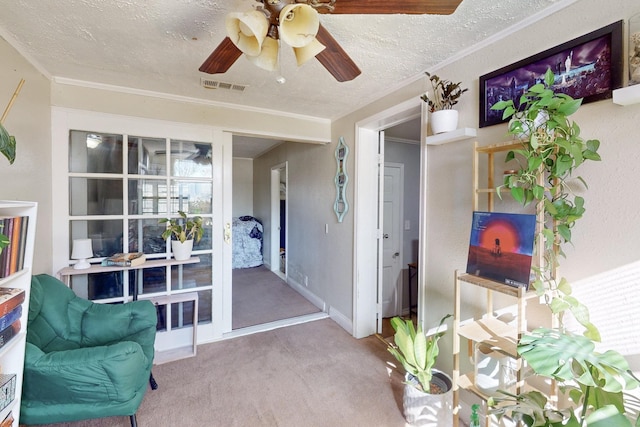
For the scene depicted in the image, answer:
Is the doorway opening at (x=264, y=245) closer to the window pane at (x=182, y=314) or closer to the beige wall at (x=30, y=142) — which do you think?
the window pane at (x=182, y=314)

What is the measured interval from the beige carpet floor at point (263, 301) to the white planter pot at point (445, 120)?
8.51 ft

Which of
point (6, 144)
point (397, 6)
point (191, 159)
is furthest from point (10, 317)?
point (397, 6)

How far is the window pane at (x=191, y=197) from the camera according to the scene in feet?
8.91

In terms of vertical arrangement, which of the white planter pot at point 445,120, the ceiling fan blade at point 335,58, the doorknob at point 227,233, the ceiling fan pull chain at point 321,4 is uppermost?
the ceiling fan pull chain at point 321,4

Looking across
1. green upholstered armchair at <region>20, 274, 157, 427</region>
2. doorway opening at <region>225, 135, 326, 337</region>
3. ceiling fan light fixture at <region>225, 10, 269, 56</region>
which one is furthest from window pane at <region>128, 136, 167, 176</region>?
ceiling fan light fixture at <region>225, 10, 269, 56</region>

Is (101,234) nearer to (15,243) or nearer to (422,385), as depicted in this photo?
(15,243)

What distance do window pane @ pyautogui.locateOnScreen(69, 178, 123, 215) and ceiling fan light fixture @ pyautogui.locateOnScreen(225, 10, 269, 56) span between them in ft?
6.73

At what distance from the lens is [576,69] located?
1344mm

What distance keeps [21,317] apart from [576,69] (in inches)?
111

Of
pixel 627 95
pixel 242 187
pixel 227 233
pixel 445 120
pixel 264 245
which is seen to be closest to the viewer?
pixel 627 95

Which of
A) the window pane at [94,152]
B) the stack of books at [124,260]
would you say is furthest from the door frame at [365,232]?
the window pane at [94,152]

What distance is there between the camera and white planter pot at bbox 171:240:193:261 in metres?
2.57

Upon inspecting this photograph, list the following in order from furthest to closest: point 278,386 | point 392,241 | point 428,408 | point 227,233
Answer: point 392,241 → point 227,233 → point 278,386 → point 428,408

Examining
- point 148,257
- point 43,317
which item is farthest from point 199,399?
point 148,257
